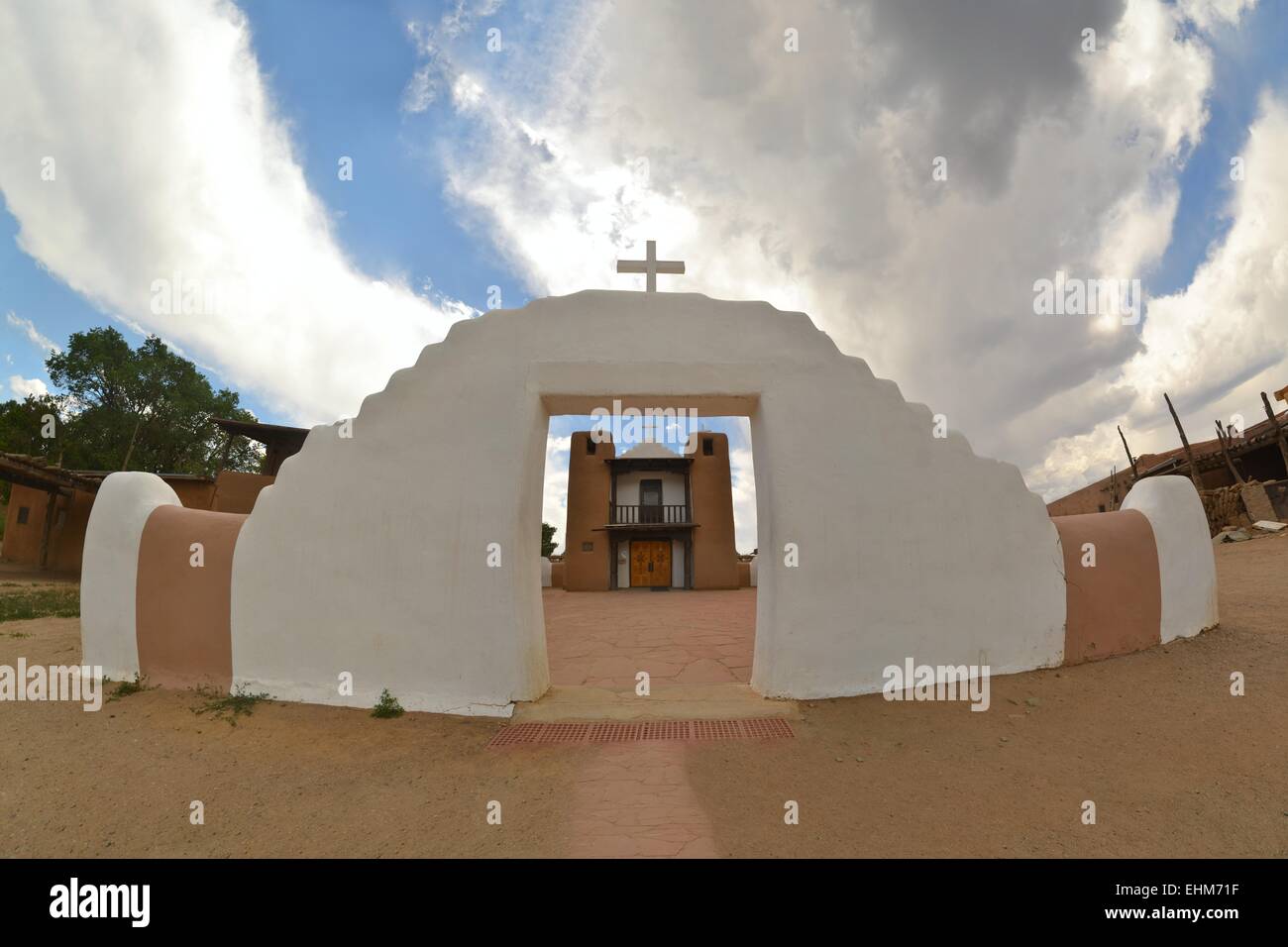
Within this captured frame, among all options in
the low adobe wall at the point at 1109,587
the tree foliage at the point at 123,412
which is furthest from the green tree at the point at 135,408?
the low adobe wall at the point at 1109,587

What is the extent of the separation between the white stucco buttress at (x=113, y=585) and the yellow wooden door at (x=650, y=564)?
16779mm

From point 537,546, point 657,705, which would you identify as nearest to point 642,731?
point 657,705

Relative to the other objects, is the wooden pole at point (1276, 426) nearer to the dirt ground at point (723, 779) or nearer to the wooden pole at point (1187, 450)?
the wooden pole at point (1187, 450)

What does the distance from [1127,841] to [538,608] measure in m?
4.45

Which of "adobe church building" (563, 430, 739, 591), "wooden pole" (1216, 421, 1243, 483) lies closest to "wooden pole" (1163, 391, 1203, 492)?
"wooden pole" (1216, 421, 1243, 483)

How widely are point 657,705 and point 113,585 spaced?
17.1 ft

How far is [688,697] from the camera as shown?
5465 mm

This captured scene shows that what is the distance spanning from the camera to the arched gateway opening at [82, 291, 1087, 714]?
17.1ft

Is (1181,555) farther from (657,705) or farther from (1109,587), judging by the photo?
(657,705)

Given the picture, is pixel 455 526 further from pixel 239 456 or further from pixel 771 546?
pixel 239 456

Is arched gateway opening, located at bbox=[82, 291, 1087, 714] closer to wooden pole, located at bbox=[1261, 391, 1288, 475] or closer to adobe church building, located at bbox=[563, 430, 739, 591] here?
adobe church building, located at bbox=[563, 430, 739, 591]

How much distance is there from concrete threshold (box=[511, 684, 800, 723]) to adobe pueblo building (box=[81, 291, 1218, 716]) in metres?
0.17

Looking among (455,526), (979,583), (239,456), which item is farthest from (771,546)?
(239,456)

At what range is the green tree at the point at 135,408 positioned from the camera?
25.5m
